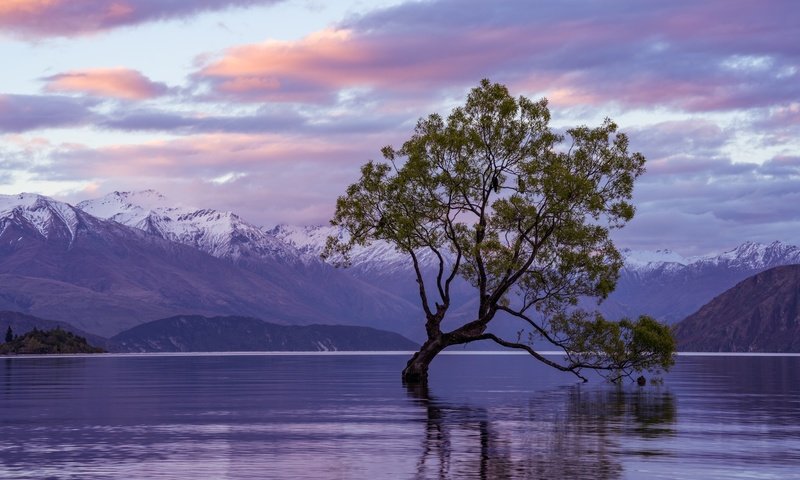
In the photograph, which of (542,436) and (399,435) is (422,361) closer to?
(399,435)

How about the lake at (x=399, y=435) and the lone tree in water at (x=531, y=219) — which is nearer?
the lake at (x=399, y=435)

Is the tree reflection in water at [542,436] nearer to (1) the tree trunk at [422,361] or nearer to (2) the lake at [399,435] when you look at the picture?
(2) the lake at [399,435]

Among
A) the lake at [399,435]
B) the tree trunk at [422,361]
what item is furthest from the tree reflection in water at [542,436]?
the tree trunk at [422,361]

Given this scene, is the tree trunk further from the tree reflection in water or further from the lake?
the tree reflection in water

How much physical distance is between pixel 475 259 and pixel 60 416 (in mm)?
47604


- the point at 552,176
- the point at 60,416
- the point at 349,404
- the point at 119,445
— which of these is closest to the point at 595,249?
the point at 552,176

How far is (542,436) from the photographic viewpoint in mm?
54812

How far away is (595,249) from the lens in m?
108

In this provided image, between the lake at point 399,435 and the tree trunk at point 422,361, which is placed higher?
the tree trunk at point 422,361

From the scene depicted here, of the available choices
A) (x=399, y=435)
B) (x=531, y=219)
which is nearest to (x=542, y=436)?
(x=399, y=435)

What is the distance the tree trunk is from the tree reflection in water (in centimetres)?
2578

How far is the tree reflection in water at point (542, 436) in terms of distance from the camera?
138 ft

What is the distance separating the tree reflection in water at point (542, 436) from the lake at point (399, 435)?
9 centimetres

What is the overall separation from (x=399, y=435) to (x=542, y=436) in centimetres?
638
